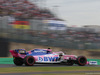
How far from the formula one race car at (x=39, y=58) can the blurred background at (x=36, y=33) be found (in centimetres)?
532

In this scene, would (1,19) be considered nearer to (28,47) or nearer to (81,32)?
(28,47)

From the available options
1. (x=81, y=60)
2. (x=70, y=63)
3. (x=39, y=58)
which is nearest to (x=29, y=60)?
(x=39, y=58)

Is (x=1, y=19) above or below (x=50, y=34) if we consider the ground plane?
above

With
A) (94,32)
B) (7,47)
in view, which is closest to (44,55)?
(7,47)

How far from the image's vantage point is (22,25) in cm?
1759

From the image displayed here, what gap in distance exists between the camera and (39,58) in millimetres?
10875

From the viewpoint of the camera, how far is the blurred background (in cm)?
1691

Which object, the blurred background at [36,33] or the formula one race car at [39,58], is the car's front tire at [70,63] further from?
the blurred background at [36,33]

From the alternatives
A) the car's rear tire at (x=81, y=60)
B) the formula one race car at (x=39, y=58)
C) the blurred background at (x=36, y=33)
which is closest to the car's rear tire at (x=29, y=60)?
the formula one race car at (x=39, y=58)

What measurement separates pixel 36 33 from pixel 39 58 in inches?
275

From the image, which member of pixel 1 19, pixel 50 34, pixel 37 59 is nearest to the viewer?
pixel 37 59

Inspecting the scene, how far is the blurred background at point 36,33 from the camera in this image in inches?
666

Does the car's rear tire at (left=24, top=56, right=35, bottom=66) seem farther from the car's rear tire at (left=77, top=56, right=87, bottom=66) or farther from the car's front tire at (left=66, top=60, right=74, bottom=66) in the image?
the car's rear tire at (left=77, top=56, right=87, bottom=66)

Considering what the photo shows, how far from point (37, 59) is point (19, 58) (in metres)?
1.05
